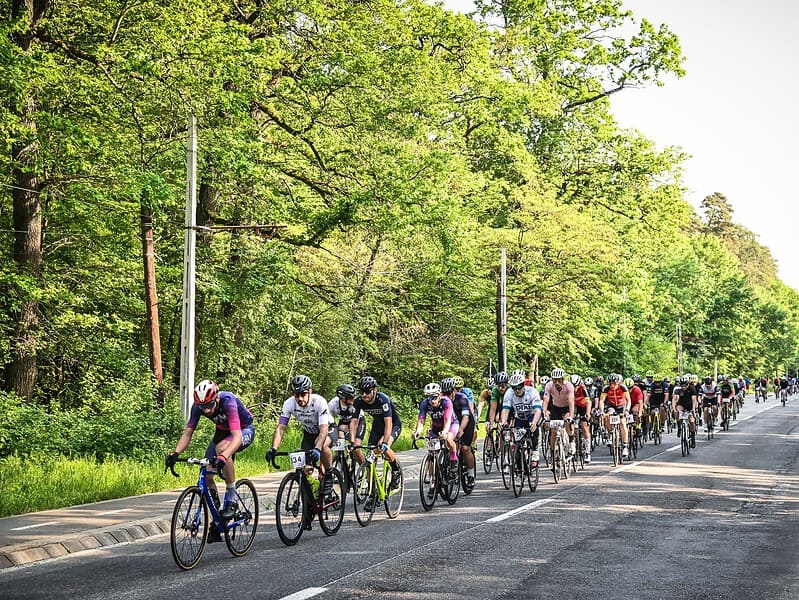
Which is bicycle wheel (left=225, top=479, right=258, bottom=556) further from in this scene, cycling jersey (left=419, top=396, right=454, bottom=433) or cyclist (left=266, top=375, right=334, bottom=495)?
cycling jersey (left=419, top=396, right=454, bottom=433)

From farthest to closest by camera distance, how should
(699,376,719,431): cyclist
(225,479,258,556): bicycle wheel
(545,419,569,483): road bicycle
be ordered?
(699,376,719,431): cyclist → (545,419,569,483): road bicycle → (225,479,258,556): bicycle wheel

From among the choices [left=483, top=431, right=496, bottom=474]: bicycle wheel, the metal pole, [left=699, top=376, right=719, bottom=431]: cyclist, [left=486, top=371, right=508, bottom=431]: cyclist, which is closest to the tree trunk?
the metal pole

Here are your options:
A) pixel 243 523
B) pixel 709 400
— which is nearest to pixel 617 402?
pixel 709 400

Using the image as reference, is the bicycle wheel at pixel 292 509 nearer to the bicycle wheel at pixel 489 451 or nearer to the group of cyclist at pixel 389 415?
the group of cyclist at pixel 389 415

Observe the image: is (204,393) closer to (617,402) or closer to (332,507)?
(332,507)

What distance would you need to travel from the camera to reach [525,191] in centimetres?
4400

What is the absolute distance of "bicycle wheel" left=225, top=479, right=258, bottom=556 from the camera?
1102 centimetres

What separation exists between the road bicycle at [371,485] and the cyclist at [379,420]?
0.34ft

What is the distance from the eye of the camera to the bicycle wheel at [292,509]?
469 inches

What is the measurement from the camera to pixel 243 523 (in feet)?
36.8

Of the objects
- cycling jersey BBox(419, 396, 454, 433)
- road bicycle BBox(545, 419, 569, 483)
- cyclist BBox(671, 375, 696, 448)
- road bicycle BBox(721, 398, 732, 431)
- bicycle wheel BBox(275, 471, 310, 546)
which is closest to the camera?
bicycle wheel BBox(275, 471, 310, 546)

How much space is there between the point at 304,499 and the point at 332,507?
22.0 inches

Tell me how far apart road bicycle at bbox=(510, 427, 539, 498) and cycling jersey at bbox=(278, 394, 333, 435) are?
5.27 meters

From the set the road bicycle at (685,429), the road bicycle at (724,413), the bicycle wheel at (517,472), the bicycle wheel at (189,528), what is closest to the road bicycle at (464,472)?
Answer: the bicycle wheel at (517,472)
